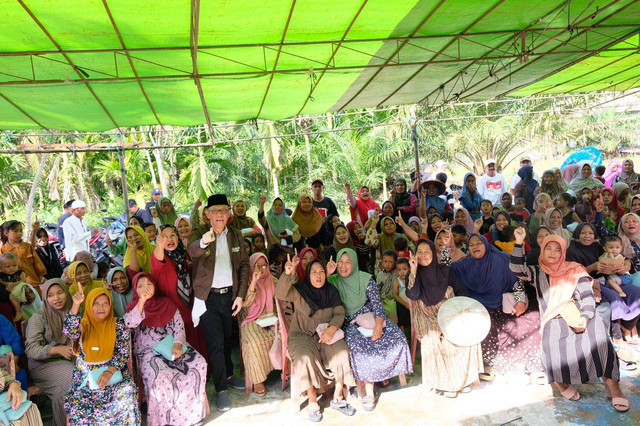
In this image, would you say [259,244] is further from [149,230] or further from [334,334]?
[334,334]

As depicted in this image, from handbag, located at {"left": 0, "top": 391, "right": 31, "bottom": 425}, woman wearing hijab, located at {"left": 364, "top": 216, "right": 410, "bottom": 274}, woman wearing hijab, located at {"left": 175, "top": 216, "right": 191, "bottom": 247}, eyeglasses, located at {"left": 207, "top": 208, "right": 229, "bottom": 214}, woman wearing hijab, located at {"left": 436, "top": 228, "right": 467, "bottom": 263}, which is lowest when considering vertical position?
handbag, located at {"left": 0, "top": 391, "right": 31, "bottom": 425}

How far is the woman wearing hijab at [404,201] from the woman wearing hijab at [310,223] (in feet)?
4.54

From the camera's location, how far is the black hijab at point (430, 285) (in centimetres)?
370

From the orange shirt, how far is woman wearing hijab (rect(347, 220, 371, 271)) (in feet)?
12.3

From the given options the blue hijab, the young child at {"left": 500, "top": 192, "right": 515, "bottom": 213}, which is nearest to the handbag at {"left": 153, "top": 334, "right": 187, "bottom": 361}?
the blue hijab

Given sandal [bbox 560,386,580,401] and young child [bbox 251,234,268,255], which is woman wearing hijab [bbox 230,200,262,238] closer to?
young child [bbox 251,234,268,255]

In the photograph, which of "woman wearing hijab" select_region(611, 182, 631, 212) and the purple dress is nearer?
the purple dress

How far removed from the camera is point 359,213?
664cm

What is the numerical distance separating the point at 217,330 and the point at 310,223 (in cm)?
242

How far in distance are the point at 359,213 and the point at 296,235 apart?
1347 millimetres

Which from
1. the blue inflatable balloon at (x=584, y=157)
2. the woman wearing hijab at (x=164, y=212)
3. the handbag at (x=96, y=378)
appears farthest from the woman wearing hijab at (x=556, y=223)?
the blue inflatable balloon at (x=584, y=157)

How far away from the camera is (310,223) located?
5.87m

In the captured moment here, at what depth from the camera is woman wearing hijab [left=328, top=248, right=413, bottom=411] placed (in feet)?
11.5

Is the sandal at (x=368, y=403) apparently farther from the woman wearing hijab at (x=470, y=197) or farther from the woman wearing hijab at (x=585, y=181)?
the woman wearing hijab at (x=585, y=181)
